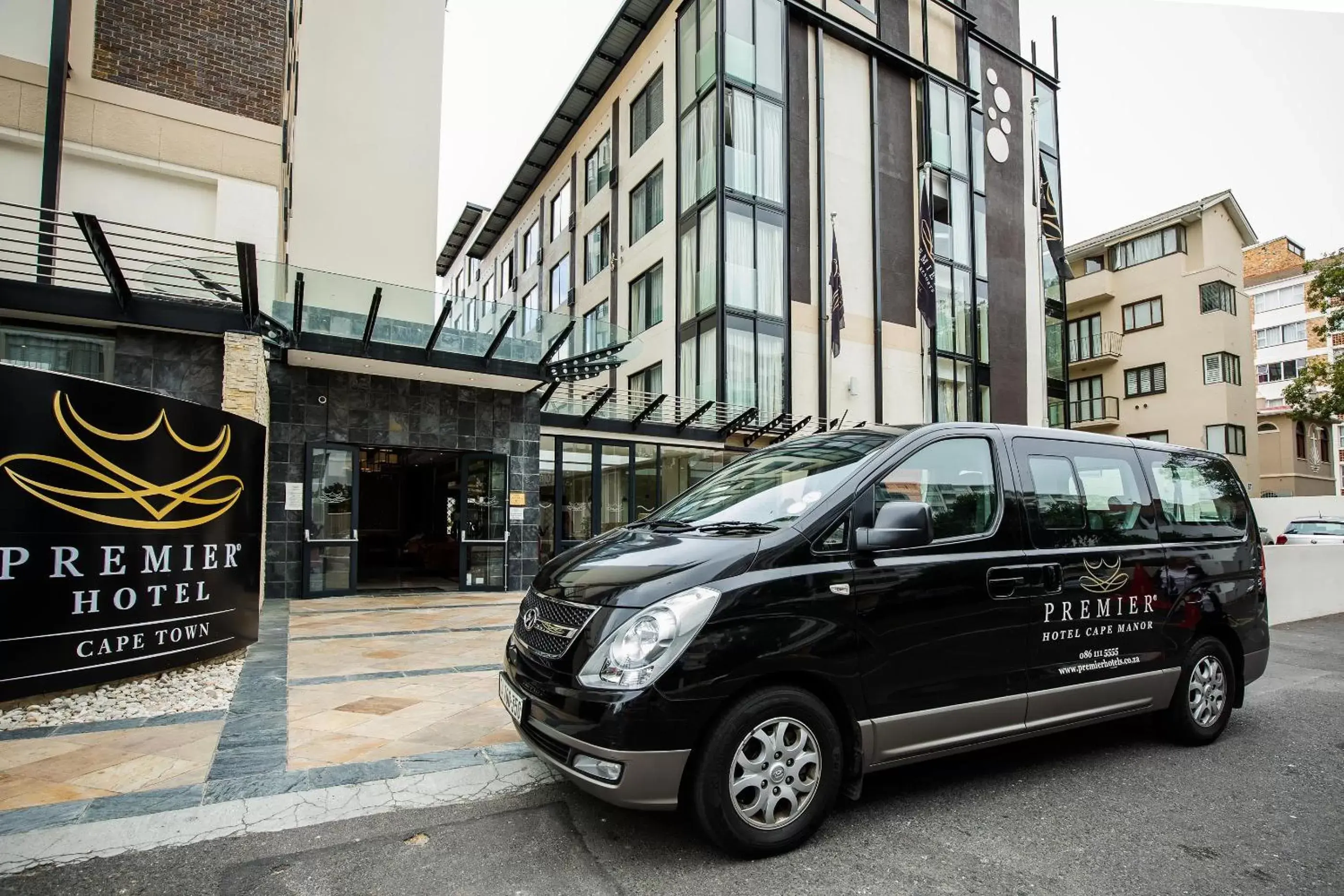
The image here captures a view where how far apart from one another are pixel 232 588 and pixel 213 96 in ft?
28.7

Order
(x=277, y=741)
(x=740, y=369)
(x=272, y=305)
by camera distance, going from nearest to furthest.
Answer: (x=277, y=741) → (x=272, y=305) → (x=740, y=369)

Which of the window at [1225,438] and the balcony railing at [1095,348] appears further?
the balcony railing at [1095,348]

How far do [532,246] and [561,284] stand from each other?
4.70 m

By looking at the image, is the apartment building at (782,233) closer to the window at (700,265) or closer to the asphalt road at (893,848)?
the window at (700,265)

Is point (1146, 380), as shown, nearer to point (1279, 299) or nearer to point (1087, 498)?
point (1279, 299)

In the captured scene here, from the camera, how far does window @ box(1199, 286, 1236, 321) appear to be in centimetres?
3089

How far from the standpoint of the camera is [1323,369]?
23.2 m

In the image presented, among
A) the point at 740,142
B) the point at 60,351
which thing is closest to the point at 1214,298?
the point at 740,142

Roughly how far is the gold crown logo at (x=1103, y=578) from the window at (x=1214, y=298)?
33617 mm

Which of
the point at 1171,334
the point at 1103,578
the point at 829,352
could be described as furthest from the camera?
the point at 1171,334

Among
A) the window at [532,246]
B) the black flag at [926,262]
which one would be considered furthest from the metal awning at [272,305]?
the window at [532,246]

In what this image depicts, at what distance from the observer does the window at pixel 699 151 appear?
740 inches

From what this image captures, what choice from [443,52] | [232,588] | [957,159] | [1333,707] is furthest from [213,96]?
[957,159]

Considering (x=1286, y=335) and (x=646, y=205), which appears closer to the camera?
(x=646, y=205)
